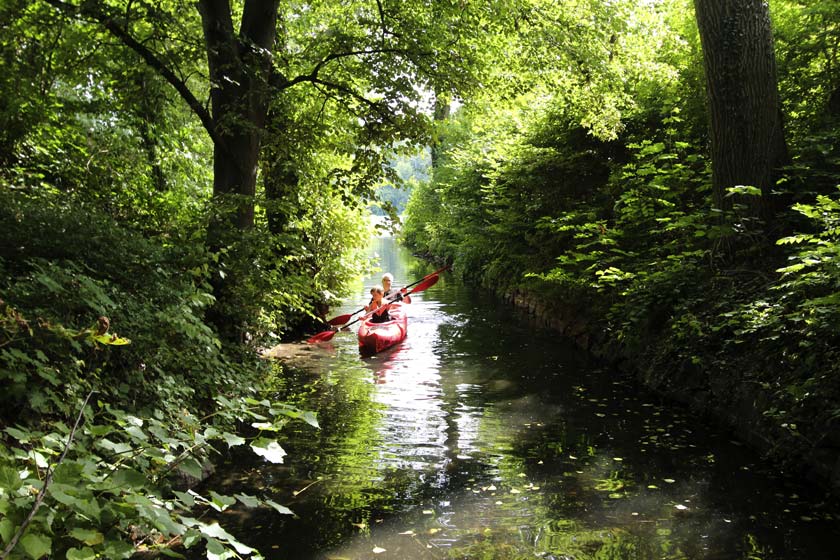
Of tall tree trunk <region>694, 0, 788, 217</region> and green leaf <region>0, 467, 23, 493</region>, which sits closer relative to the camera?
green leaf <region>0, 467, 23, 493</region>

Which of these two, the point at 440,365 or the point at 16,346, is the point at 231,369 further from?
the point at 440,365

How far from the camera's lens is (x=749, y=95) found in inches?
289

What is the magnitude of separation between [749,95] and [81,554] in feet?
27.2

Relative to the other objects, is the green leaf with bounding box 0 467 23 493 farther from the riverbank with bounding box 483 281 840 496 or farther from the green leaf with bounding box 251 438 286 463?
the riverbank with bounding box 483 281 840 496

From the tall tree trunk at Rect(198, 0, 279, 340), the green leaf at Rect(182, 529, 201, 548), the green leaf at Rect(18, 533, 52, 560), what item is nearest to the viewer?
the green leaf at Rect(18, 533, 52, 560)

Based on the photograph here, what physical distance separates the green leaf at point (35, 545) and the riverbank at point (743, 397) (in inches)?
207

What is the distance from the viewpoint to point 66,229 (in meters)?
4.97

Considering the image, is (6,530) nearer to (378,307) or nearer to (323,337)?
(323,337)

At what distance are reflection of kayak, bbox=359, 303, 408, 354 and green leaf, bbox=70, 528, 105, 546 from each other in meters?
9.41

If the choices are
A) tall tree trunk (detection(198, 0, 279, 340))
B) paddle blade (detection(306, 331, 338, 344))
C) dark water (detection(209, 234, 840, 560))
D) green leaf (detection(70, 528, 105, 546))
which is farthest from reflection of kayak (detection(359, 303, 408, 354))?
green leaf (detection(70, 528, 105, 546))

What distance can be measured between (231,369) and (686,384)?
559 centimetres

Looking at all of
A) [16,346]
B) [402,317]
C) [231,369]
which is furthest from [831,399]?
[402,317]

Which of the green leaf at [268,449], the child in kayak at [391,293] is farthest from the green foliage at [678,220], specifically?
the green leaf at [268,449]

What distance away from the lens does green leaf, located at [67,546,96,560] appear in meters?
1.91
